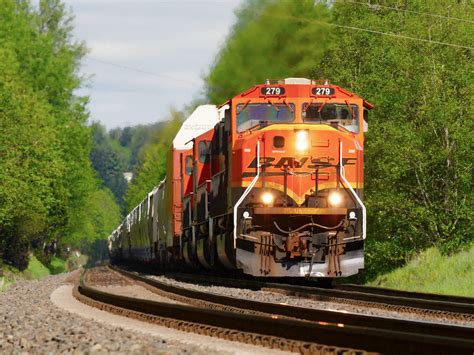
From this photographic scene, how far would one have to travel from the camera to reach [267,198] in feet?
65.1

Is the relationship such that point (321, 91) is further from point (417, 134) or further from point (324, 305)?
point (417, 134)

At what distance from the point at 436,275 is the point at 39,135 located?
1150 inches

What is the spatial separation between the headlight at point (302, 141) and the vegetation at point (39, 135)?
2530cm

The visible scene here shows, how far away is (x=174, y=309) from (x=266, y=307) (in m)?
1.55

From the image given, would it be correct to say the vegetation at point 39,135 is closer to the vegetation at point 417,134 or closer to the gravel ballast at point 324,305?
the vegetation at point 417,134

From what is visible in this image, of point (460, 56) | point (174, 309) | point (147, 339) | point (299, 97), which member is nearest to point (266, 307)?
point (174, 309)

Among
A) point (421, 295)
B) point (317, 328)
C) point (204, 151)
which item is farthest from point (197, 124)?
point (317, 328)

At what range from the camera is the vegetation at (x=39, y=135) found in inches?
1799

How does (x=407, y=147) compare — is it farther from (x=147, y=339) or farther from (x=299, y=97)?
(x=147, y=339)

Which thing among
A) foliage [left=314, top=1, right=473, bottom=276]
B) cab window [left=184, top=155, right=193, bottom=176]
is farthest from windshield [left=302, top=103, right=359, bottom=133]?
foliage [left=314, top=1, right=473, bottom=276]

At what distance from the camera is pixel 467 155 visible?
1174 inches

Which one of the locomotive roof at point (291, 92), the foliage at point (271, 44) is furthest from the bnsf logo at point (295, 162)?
the foliage at point (271, 44)

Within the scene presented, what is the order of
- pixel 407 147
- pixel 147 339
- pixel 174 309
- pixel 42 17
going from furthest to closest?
pixel 42 17, pixel 407 147, pixel 174 309, pixel 147 339

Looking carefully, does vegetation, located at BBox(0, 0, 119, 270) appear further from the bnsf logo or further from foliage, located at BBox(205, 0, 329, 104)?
the bnsf logo
